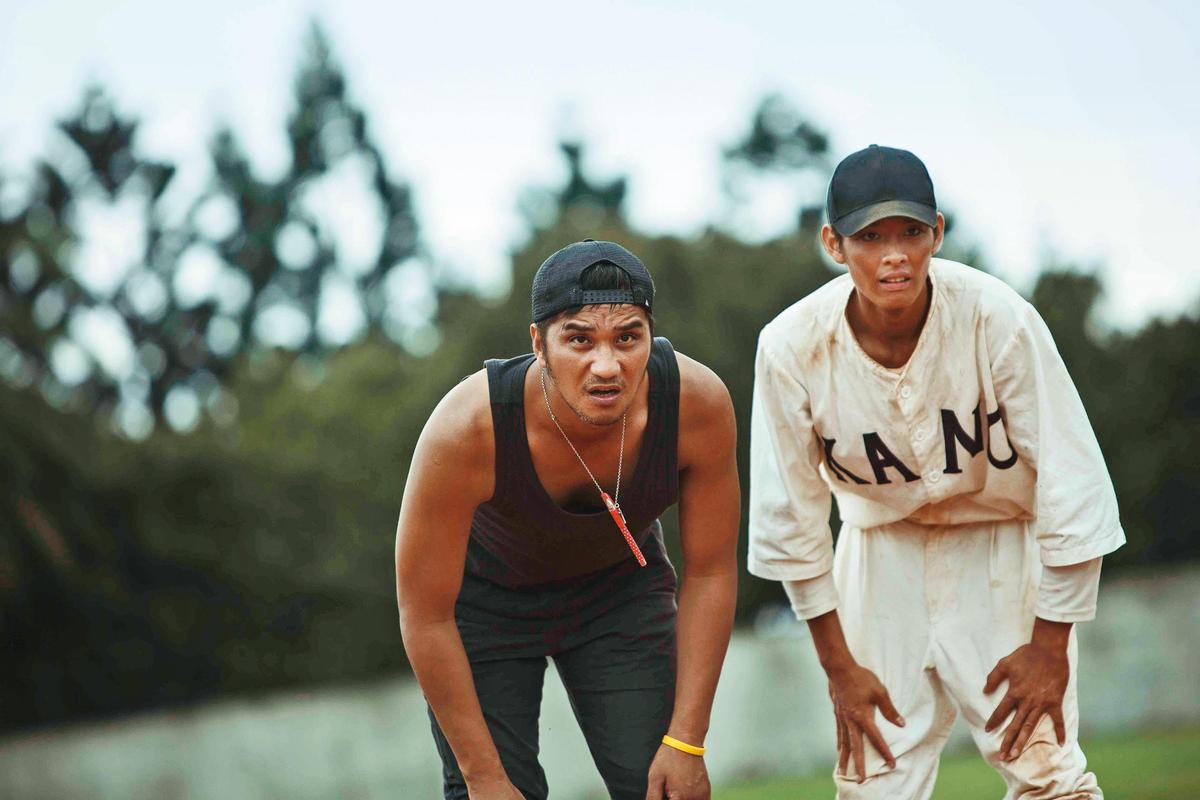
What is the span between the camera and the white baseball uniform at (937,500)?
183 inches

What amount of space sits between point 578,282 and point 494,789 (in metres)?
1.50

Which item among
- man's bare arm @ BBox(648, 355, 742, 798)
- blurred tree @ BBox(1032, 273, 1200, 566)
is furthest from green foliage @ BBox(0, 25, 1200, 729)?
man's bare arm @ BBox(648, 355, 742, 798)

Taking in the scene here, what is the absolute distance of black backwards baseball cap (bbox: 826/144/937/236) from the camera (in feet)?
14.8

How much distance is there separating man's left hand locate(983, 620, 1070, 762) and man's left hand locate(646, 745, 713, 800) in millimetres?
1000

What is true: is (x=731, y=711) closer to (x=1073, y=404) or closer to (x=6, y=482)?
(x=6, y=482)

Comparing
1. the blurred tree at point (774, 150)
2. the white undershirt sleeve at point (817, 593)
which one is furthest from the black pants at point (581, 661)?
the blurred tree at point (774, 150)

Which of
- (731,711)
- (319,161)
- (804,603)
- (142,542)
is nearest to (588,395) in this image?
(804,603)

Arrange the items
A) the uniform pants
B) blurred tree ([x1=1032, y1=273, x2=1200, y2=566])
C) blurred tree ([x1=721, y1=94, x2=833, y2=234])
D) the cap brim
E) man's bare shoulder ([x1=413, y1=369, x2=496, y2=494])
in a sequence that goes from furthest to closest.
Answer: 1. blurred tree ([x1=721, y1=94, x2=833, y2=234])
2. blurred tree ([x1=1032, y1=273, x2=1200, y2=566])
3. the uniform pants
4. the cap brim
5. man's bare shoulder ([x1=413, y1=369, x2=496, y2=494])

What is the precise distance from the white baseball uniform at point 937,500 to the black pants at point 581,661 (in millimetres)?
489

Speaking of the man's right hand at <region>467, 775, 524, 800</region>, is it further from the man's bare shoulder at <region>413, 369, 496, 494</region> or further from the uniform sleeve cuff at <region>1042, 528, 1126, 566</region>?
the uniform sleeve cuff at <region>1042, 528, 1126, 566</region>

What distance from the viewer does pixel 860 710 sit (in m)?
5.00

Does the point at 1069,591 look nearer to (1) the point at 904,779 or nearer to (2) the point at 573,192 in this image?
(1) the point at 904,779

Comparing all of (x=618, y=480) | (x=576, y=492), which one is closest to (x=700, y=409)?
Answer: (x=618, y=480)

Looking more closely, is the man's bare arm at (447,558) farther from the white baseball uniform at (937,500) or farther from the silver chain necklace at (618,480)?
the white baseball uniform at (937,500)
